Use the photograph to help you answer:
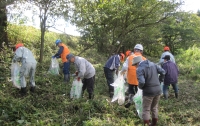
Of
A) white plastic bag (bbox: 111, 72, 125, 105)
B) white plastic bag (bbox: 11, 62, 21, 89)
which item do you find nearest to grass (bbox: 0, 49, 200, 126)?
white plastic bag (bbox: 111, 72, 125, 105)

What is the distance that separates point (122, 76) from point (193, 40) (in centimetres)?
1642

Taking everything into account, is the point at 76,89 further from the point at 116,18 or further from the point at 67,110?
the point at 116,18

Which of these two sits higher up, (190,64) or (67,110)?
(190,64)

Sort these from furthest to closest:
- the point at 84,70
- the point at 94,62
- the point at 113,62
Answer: the point at 94,62 → the point at 113,62 → the point at 84,70

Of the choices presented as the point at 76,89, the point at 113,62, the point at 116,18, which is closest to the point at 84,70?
the point at 76,89

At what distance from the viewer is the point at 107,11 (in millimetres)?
10250

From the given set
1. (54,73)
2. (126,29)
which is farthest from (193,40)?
(54,73)

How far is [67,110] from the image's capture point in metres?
5.31

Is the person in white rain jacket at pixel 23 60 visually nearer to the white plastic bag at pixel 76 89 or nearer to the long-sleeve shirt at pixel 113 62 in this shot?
the white plastic bag at pixel 76 89

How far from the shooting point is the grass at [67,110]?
4668mm

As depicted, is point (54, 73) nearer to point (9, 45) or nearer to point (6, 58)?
point (6, 58)

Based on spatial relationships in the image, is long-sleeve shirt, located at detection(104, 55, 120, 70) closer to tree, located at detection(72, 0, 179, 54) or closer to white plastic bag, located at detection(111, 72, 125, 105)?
white plastic bag, located at detection(111, 72, 125, 105)

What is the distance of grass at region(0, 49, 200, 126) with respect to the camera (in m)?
4.67

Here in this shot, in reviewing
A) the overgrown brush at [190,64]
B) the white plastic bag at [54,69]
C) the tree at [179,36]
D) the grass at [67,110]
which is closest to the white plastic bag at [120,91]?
the grass at [67,110]
